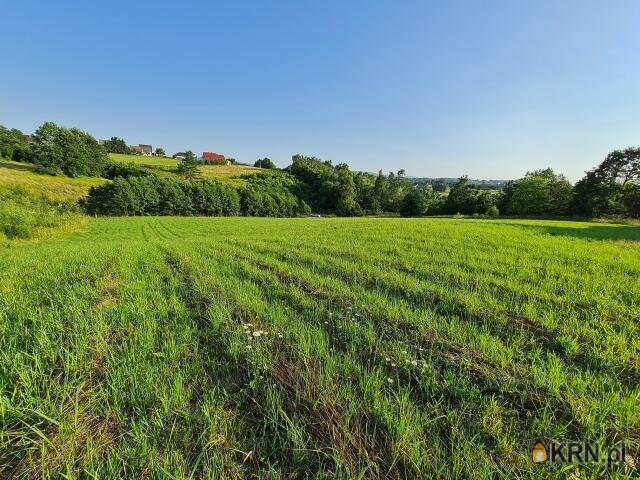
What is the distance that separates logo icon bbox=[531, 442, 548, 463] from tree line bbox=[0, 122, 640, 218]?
67.6m

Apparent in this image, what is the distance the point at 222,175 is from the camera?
324 ft

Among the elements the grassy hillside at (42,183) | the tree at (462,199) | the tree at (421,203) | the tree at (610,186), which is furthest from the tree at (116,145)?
the tree at (610,186)

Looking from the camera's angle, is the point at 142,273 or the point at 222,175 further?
the point at 222,175

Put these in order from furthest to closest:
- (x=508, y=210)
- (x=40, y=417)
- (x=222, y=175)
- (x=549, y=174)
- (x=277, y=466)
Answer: (x=222, y=175), (x=549, y=174), (x=508, y=210), (x=40, y=417), (x=277, y=466)

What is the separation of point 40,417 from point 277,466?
206cm

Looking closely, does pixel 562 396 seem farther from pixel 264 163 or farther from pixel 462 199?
pixel 264 163

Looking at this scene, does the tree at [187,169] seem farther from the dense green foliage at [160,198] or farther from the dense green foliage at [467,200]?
the dense green foliage at [467,200]

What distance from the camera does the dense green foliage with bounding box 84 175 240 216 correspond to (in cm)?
5538

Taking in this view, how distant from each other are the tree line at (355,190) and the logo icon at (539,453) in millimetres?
67563

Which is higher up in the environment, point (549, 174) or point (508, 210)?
point (549, 174)

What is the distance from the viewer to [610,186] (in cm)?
5012

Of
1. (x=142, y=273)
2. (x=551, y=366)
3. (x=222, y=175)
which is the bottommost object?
(x=142, y=273)

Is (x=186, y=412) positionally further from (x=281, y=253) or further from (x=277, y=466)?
(x=281, y=253)

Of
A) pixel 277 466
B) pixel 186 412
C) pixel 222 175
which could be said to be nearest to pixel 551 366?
pixel 277 466
